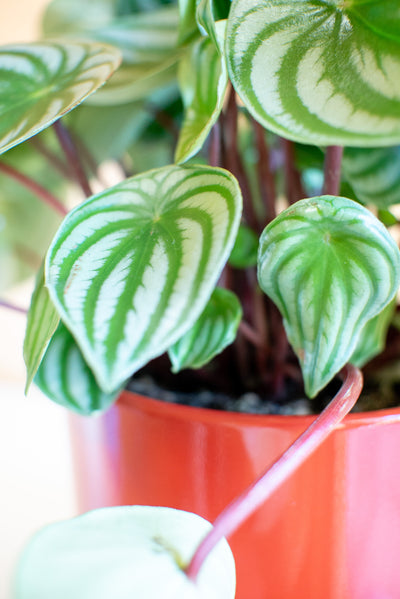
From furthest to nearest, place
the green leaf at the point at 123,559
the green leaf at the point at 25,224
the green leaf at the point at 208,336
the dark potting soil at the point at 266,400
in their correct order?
1. the green leaf at the point at 25,224
2. the dark potting soil at the point at 266,400
3. the green leaf at the point at 208,336
4. the green leaf at the point at 123,559

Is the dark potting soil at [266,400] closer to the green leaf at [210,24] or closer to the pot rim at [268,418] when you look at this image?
the pot rim at [268,418]

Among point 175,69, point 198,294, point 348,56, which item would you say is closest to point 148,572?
point 198,294

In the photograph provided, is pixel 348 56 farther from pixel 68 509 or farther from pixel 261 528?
pixel 68 509

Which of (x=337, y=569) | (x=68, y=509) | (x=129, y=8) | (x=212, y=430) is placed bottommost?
(x=68, y=509)

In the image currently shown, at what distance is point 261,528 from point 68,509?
341 mm

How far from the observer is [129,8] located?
1.89ft

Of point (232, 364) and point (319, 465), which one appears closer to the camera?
point (319, 465)

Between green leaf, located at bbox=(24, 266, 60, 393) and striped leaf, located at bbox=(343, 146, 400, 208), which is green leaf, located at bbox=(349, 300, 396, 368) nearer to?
striped leaf, located at bbox=(343, 146, 400, 208)

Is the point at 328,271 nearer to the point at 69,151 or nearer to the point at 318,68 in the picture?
the point at 318,68

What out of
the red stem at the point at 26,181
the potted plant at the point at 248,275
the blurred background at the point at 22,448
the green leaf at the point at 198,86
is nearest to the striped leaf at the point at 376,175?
the potted plant at the point at 248,275

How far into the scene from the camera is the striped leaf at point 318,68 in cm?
23

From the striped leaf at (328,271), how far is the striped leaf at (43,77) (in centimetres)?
12

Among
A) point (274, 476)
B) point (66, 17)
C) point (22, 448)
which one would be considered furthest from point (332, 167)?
point (22, 448)

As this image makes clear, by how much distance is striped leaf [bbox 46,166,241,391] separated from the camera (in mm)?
224
